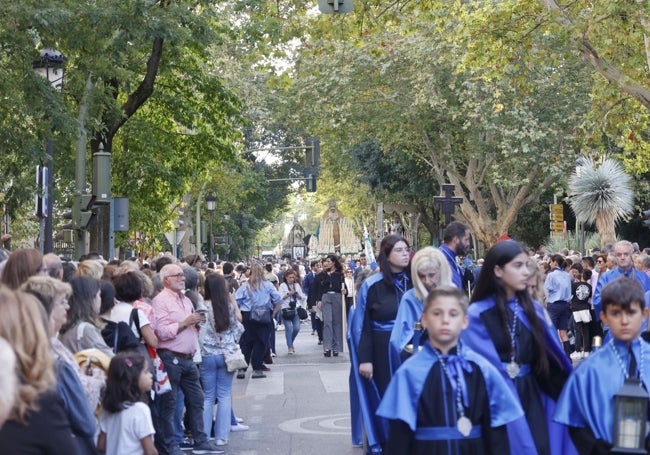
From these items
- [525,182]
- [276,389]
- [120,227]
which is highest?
[525,182]

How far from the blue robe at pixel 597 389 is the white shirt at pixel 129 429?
2.85 m

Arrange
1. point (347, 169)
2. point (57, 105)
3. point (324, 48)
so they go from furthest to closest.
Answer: point (347, 169) → point (324, 48) → point (57, 105)

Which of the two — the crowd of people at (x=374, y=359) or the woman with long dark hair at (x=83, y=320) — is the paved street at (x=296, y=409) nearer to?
the crowd of people at (x=374, y=359)

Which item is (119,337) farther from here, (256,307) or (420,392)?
(256,307)

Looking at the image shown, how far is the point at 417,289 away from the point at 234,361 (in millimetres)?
3578

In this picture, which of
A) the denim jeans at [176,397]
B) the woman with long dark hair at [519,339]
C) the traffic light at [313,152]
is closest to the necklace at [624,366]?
the woman with long dark hair at [519,339]

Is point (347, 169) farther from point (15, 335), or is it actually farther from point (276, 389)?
point (15, 335)

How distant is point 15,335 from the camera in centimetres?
438

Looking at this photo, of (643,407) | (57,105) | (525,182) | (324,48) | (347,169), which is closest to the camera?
(643,407)

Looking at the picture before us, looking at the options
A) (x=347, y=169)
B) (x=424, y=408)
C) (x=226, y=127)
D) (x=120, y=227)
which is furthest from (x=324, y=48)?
(x=347, y=169)

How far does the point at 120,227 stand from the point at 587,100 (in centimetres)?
1984

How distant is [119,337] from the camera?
29.6 feet

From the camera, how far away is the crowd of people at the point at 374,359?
560cm

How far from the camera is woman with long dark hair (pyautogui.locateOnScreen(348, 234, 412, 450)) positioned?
10062 mm
